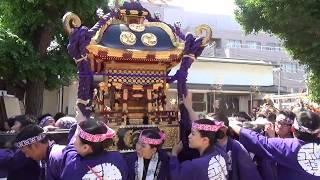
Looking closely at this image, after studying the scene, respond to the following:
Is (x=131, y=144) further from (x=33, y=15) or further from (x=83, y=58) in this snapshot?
(x=33, y=15)

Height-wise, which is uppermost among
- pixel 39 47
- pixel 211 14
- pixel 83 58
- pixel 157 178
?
pixel 211 14

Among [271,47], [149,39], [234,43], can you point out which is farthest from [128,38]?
[271,47]

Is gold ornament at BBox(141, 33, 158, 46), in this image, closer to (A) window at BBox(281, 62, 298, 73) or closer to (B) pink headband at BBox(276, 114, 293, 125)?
(B) pink headband at BBox(276, 114, 293, 125)

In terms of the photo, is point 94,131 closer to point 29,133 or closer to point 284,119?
point 29,133

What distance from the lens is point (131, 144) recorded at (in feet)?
14.8

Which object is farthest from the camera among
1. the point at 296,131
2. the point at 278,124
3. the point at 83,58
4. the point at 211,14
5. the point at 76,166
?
the point at 211,14

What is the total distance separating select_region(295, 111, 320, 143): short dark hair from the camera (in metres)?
3.82

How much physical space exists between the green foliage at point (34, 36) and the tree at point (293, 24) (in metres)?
4.20

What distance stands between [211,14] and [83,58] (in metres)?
33.3

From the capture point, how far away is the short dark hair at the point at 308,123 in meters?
3.82

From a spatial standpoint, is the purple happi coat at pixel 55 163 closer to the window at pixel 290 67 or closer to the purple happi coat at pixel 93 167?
the purple happi coat at pixel 93 167

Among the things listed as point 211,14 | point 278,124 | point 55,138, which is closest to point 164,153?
point 55,138

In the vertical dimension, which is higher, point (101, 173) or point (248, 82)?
point (248, 82)

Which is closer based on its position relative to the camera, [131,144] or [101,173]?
[101,173]
